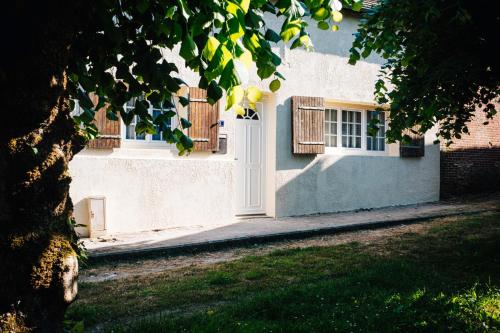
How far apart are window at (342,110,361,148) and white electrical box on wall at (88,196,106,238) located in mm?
6209

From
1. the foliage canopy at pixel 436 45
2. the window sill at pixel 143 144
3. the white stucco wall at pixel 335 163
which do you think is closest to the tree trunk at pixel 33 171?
the foliage canopy at pixel 436 45

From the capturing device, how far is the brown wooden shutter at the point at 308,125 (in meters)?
10.0

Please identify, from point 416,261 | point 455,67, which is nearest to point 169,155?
point 416,261

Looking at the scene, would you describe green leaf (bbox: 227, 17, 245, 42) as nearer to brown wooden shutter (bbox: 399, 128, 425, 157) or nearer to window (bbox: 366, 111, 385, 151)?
window (bbox: 366, 111, 385, 151)

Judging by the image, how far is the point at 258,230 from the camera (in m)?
8.18

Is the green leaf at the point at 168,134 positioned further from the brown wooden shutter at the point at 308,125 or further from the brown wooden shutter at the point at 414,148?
the brown wooden shutter at the point at 414,148

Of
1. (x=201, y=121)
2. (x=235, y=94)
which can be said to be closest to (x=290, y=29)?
(x=235, y=94)

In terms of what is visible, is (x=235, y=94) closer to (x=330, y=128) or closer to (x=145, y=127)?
(x=145, y=127)

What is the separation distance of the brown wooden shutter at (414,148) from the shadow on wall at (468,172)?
3.15ft

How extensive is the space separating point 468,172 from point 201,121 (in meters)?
8.28

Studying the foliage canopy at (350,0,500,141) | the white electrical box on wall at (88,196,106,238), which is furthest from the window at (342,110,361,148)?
the white electrical box on wall at (88,196,106,238)

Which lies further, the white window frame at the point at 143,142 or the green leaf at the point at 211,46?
the white window frame at the point at 143,142

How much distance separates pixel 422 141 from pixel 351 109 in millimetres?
2268

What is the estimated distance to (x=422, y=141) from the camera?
39.3ft
